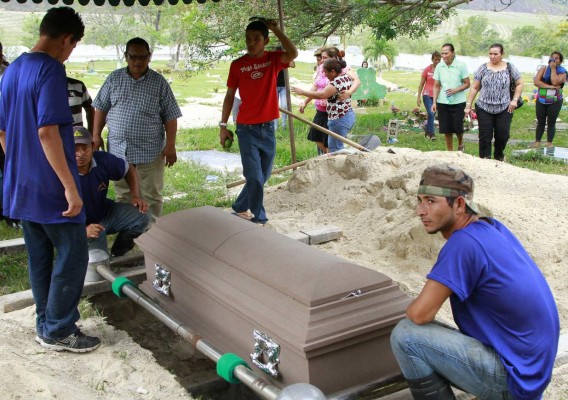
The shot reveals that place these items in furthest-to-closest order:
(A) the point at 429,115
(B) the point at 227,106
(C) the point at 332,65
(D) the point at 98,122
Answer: (A) the point at 429,115, (C) the point at 332,65, (B) the point at 227,106, (D) the point at 98,122

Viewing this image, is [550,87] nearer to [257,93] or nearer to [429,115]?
[429,115]

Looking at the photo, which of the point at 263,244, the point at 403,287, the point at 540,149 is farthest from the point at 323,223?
the point at 540,149

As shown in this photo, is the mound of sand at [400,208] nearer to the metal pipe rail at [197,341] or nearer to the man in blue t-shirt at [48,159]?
the metal pipe rail at [197,341]

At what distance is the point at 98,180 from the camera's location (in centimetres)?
422

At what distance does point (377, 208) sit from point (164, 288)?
263cm

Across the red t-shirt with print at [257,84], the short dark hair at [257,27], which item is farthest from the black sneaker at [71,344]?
the short dark hair at [257,27]

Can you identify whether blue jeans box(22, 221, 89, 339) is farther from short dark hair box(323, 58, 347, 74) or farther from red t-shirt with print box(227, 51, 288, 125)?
short dark hair box(323, 58, 347, 74)

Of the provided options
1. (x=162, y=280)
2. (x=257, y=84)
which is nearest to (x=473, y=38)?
(x=257, y=84)

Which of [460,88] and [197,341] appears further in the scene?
[460,88]

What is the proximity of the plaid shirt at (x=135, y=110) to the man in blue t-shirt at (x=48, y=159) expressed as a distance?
5.49 feet

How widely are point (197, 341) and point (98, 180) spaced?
5.25 feet

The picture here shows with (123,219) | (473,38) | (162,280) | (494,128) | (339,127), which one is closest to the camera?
(162,280)

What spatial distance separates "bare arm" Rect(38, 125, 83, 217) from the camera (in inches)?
115

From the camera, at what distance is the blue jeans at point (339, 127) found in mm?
7312
